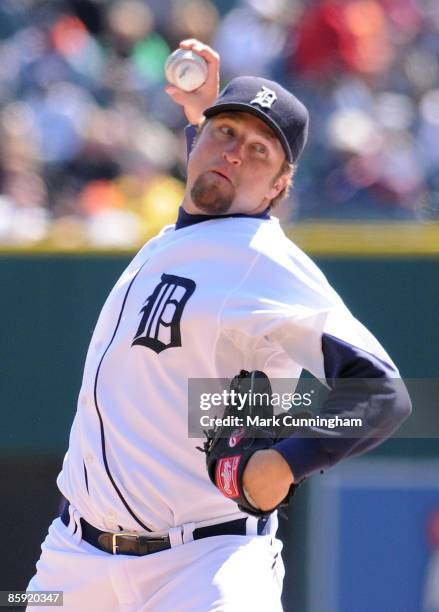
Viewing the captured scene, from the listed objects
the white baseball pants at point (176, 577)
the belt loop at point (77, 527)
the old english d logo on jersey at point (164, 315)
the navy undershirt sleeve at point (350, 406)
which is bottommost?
the white baseball pants at point (176, 577)

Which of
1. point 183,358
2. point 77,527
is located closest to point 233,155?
point 183,358

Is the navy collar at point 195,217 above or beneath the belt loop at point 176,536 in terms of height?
above

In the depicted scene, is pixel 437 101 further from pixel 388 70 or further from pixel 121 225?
pixel 121 225

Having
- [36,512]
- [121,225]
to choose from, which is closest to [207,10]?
[121,225]

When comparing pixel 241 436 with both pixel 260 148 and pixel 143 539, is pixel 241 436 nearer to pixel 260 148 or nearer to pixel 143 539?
pixel 143 539

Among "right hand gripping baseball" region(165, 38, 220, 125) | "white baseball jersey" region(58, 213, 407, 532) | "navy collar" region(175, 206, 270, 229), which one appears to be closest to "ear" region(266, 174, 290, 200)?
"navy collar" region(175, 206, 270, 229)

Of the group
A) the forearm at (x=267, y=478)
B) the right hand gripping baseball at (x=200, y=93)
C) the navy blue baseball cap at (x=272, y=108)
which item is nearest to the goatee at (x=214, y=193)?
the navy blue baseball cap at (x=272, y=108)

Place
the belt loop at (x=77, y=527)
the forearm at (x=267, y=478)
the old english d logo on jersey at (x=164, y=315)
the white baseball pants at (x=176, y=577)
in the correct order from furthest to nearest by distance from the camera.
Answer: the belt loop at (x=77, y=527), the old english d logo on jersey at (x=164, y=315), the white baseball pants at (x=176, y=577), the forearm at (x=267, y=478)

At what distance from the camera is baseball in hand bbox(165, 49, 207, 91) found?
3451 millimetres

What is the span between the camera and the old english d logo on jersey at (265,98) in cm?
296

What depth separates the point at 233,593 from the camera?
2.68 meters

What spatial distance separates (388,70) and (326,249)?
285 cm

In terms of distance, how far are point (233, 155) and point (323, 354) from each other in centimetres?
61

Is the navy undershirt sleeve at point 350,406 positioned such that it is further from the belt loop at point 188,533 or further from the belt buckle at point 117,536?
the belt buckle at point 117,536
